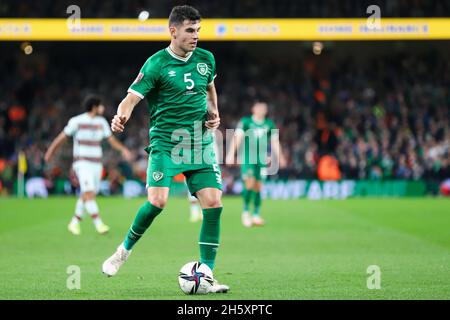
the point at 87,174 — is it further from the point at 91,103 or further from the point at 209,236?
the point at 209,236

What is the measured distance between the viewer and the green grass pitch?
7.74 m

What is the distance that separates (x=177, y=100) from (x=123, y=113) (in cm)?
61

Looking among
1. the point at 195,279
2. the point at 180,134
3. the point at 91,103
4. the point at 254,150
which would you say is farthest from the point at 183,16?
the point at 254,150

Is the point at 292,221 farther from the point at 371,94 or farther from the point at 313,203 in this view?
the point at 371,94

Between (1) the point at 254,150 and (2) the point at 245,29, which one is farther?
(2) the point at 245,29

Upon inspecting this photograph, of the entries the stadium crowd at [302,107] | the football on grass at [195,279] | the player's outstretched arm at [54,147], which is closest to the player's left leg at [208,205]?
the football on grass at [195,279]

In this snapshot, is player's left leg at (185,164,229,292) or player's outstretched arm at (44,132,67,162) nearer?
player's left leg at (185,164,229,292)

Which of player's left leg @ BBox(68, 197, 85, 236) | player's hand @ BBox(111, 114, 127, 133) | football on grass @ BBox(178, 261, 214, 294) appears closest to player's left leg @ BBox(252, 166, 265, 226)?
player's left leg @ BBox(68, 197, 85, 236)

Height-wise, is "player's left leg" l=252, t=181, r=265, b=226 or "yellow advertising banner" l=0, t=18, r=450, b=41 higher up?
"yellow advertising banner" l=0, t=18, r=450, b=41

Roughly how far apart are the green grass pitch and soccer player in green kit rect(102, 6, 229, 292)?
0.66 m

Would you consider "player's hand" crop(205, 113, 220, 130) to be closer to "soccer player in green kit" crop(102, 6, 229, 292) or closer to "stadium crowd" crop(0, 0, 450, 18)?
"soccer player in green kit" crop(102, 6, 229, 292)

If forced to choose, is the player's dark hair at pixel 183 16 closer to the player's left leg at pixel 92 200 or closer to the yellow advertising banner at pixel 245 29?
the player's left leg at pixel 92 200

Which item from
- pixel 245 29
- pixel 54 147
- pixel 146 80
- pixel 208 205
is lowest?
pixel 208 205

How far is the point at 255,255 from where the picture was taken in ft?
36.0
